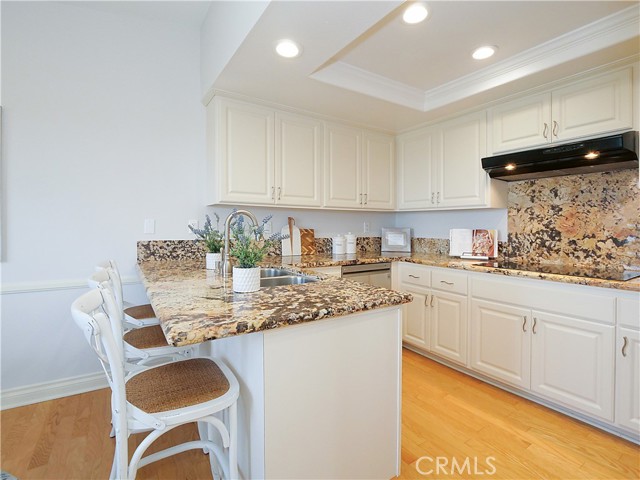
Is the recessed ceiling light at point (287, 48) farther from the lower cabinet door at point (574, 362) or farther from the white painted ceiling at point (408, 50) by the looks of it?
the lower cabinet door at point (574, 362)

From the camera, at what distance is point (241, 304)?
1212 millimetres

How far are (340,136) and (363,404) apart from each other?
2454 mm

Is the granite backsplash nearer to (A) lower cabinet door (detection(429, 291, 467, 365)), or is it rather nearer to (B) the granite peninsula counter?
(A) lower cabinet door (detection(429, 291, 467, 365))

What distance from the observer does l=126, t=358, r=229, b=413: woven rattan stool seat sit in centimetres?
108

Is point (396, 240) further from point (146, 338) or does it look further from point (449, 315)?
point (146, 338)

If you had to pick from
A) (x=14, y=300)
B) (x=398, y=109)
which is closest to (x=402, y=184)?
(x=398, y=109)

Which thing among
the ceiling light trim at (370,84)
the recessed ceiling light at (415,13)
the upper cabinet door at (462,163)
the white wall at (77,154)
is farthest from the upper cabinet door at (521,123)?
the white wall at (77,154)

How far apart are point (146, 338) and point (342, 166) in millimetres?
2213

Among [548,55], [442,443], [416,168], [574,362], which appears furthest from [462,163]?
[442,443]

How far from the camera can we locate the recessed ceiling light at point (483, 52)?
2.13 metres

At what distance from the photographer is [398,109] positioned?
2.81 m

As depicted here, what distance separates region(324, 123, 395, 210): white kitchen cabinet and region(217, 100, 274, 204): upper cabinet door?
1.98ft

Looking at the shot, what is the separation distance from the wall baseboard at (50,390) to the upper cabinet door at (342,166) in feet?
7.55

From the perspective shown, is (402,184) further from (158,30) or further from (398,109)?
(158,30)
